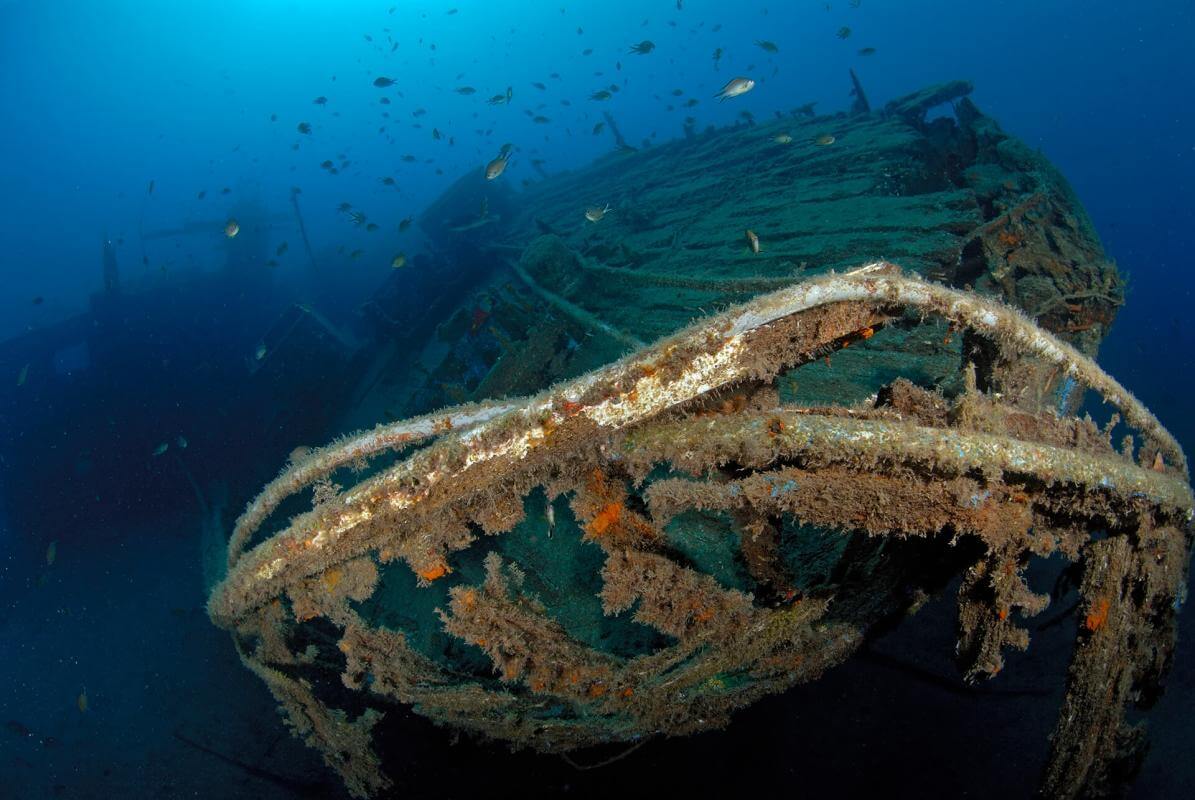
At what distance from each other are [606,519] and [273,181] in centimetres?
13049

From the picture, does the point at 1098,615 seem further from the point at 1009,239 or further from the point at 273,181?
the point at 273,181

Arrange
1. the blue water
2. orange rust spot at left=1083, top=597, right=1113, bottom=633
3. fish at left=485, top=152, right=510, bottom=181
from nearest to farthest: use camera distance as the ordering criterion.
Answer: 1. orange rust spot at left=1083, top=597, right=1113, bottom=633
2. the blue water
3. fish at left=485, top=152, right=510, bottom=181

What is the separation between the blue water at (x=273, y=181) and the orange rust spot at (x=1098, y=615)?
11.1ft

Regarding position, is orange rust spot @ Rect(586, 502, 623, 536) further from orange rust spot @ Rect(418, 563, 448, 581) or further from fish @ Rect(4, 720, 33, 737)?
fish @ Rect(4, 720, 33, 737)

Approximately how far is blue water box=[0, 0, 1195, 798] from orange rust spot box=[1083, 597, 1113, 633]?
338 cm

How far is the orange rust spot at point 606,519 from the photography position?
6.36ft

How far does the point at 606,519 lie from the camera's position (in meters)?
1.96

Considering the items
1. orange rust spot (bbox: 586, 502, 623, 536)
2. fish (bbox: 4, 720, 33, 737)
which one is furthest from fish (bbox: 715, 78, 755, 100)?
fish (bbox: 4, 720, 33, 737)

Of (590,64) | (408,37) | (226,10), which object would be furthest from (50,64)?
(590,64)

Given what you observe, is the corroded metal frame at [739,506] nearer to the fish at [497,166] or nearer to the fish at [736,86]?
the fish at [497,166]

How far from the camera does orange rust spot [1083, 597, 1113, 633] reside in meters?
2.22

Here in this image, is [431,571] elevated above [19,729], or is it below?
above

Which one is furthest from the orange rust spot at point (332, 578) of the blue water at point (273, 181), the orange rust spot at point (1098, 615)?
the blue water at point (273, 181)

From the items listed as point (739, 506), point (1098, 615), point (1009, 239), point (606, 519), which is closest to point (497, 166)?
point (1009, 239)
